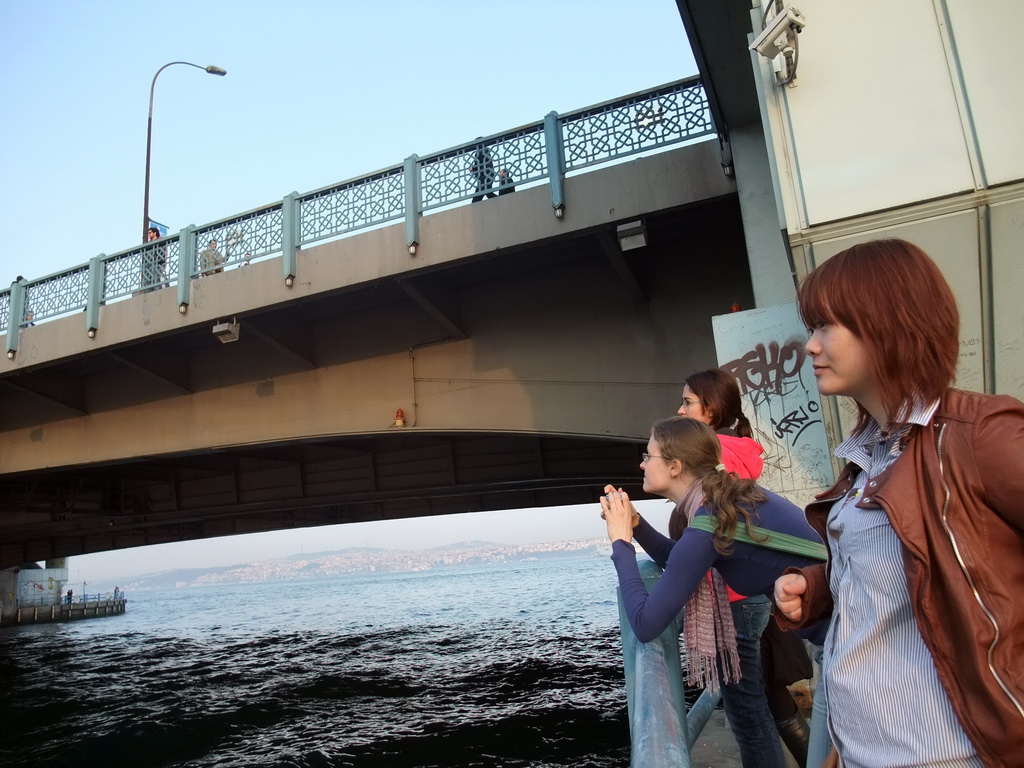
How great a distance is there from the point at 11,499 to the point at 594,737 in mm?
16070

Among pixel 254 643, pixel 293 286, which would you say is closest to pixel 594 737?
pixel 293 286

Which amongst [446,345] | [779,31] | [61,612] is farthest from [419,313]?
[61,612]

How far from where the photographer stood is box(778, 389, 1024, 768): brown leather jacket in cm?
99

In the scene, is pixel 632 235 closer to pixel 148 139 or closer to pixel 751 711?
pixel 751 711

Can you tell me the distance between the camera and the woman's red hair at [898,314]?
120cm

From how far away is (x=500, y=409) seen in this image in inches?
393

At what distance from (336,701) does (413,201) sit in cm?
982

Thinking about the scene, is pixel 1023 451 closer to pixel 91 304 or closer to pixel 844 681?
pixel 844 681

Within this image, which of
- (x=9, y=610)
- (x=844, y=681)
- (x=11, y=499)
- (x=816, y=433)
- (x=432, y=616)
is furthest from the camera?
(x=9, y=610)

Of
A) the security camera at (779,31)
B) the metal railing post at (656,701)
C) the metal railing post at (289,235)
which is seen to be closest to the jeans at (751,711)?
the metal railing post at (656,701)

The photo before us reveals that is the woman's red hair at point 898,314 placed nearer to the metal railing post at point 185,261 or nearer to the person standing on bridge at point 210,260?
the person standing on bridge at point 210,260

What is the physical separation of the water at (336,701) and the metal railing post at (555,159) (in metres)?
6.63

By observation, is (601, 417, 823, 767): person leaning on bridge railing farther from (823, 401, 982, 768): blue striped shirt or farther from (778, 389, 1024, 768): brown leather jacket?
(778, 389, 1024, 768): brown leather jacket

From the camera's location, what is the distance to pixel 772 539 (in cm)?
211
